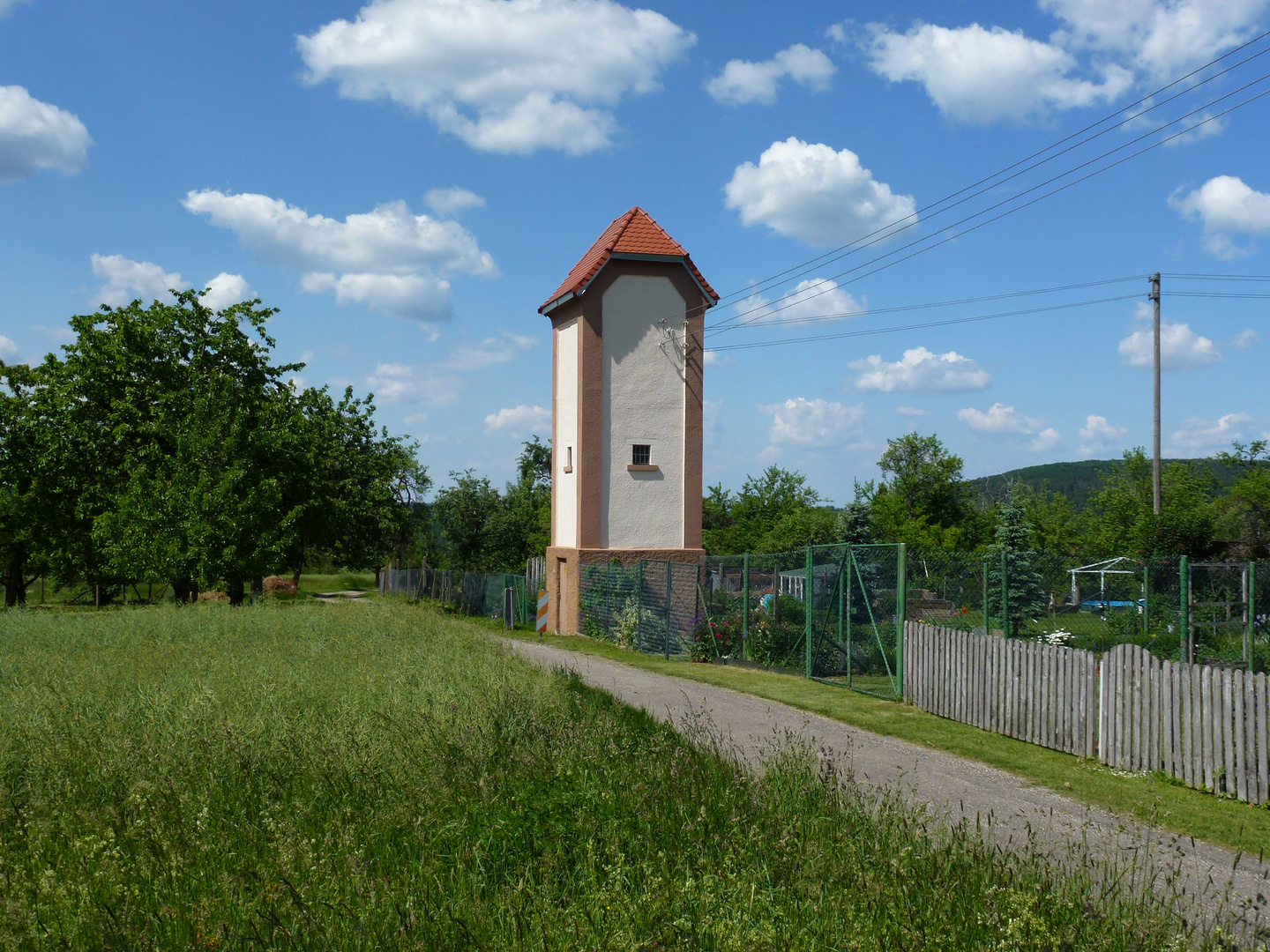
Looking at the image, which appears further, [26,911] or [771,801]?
[771,801]

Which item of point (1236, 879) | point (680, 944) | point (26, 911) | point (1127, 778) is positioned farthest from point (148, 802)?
point (1127, 778)

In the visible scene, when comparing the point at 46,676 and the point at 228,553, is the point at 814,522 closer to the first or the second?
the point at 228,553

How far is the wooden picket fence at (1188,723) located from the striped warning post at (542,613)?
68.6 feet

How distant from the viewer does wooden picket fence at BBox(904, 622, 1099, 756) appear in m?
10.7

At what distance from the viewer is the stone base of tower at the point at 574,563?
27.7m

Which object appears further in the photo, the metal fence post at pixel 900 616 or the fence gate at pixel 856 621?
the fence gate at pixel 856 621

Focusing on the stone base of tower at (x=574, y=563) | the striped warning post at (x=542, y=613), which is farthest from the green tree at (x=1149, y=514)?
the striped warning post at (x=542, y=613)

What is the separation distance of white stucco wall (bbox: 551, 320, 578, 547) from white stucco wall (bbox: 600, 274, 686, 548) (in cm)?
93

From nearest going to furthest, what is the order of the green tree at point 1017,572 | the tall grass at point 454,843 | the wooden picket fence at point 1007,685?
the tall grass at point 454,843
the wooden picket fence at point 1007,685
the green tree at point 1017,572

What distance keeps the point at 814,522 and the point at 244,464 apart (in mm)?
39534

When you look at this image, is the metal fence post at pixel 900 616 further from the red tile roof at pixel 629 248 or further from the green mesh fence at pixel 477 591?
the green mesh fence at pixel 477 591

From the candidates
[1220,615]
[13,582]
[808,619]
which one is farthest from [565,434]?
[13,582]

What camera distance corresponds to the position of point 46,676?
10.4m

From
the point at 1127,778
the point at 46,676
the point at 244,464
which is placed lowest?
the point at 1127,778
